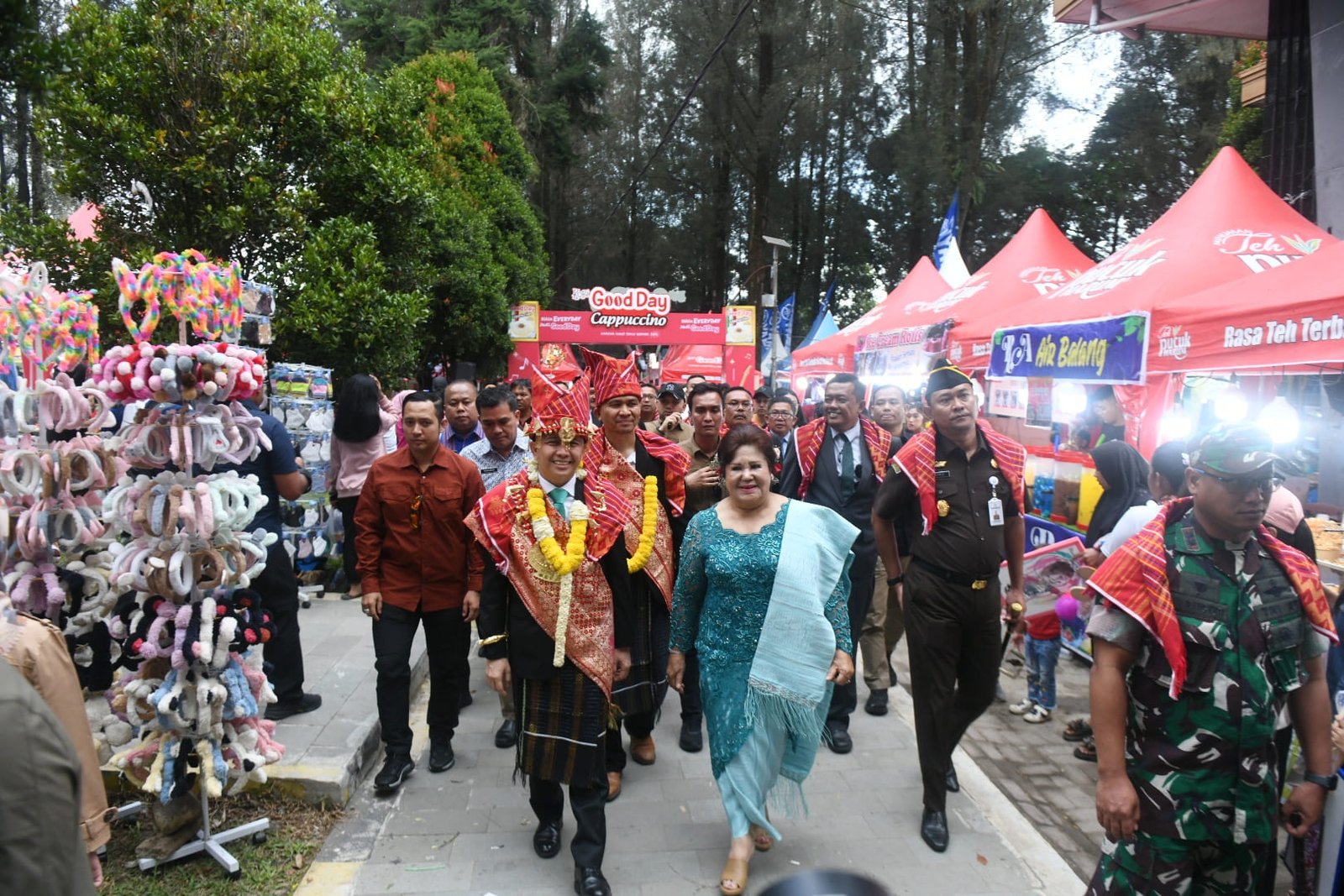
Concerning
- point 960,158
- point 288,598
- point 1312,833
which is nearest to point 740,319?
point 960,158

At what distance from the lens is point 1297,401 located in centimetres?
611

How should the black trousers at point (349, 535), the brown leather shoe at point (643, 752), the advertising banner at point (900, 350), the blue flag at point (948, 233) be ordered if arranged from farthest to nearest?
the blue flag at point (948, 233) < the advertising banner at point (900, 350) < the black trousers at point (349, 535) < the brown leather shoe at point (643, 752)

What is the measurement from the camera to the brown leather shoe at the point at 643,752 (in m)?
4.27

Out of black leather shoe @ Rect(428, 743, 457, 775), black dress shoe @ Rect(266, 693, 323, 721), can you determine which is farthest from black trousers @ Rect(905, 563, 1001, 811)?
black dress shoe @ Rect(266, 693, 323, 721)

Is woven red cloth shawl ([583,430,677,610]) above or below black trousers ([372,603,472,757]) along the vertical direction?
above

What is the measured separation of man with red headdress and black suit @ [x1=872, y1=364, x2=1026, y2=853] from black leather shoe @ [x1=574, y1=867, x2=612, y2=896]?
54.9 inches

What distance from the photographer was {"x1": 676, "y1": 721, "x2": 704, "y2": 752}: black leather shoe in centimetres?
446

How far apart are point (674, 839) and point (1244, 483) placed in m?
2.57

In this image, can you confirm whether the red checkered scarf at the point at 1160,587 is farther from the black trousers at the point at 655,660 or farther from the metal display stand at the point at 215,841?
the metal display stand at the point at 215,841

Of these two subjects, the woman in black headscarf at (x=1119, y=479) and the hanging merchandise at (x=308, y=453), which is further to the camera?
the hanging merchandise at (x=308, y=453)

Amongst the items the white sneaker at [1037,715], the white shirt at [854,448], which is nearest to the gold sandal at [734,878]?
the white shirt at [854,448]

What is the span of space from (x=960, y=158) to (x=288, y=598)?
72.3 feet

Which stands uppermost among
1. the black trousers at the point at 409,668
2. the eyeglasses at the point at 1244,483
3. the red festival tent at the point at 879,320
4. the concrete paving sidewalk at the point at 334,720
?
the red festival tent at the point at 879,320

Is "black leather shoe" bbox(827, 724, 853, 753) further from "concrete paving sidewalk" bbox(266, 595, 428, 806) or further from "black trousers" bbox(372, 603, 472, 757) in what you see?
"concrete paving sidewalk" bbox(266, 595, 428, 806)
